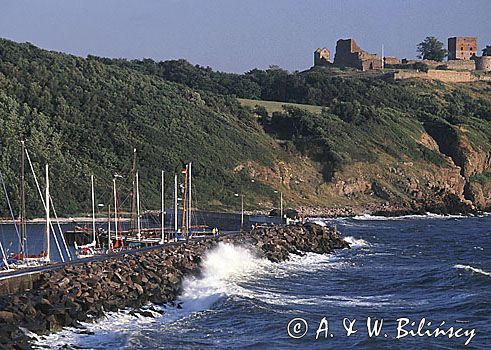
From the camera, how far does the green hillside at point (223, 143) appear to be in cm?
8775

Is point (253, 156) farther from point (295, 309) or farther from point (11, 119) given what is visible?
point (295, 309)

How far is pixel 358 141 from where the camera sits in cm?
11206

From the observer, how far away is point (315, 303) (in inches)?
1217

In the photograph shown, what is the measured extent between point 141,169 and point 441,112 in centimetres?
5795

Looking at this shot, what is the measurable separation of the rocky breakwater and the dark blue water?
1.79 feet

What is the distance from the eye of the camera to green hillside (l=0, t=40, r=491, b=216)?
87750 mm

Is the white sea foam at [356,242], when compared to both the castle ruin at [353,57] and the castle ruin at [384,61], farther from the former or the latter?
the castle ruin at [353,57]

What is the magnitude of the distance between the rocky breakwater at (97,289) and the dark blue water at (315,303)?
54 cm

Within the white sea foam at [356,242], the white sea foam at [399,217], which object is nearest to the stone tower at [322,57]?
the white sea foam at [399,217]

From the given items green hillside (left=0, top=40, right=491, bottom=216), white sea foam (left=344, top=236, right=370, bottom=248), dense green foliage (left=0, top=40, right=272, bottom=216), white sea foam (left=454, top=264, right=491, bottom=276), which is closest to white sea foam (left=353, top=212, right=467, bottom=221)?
green hillside (left=0, top=40, right=491, bottom=216)

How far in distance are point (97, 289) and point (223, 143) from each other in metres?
73.1

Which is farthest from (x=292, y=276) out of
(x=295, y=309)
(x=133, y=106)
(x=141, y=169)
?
(x=133, y=106)

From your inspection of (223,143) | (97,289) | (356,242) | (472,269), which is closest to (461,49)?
(223,143)

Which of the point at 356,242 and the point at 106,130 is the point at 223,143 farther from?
the point at 356,242
